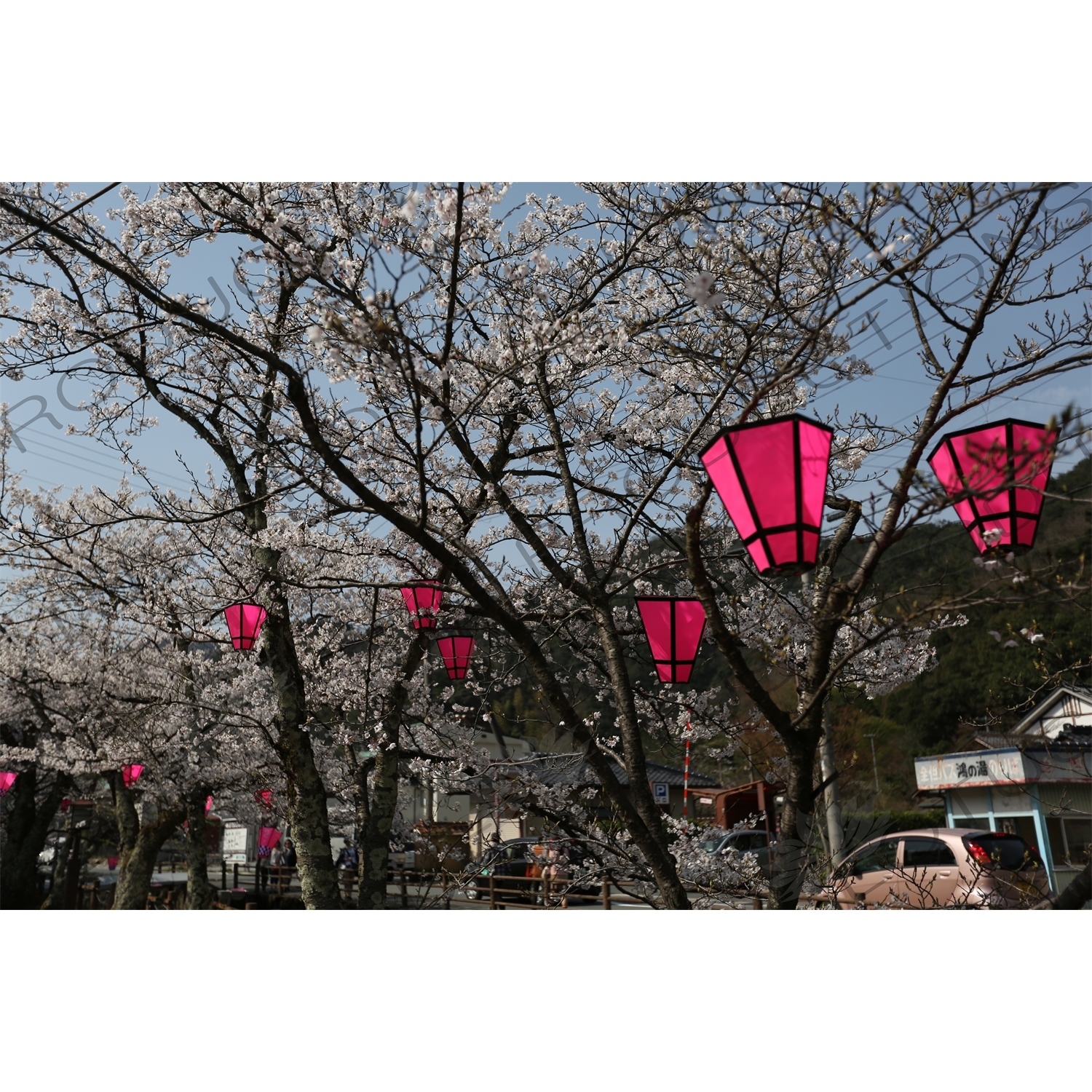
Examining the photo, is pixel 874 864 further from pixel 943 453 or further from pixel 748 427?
pixel 748 427

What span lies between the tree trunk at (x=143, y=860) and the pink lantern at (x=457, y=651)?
18.0ft

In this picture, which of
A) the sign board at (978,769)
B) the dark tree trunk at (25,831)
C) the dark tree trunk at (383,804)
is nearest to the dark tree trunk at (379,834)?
the dark tree trunk at (383,804)

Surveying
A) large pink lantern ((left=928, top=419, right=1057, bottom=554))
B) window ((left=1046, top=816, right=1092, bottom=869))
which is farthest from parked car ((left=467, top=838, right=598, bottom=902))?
window ((left=1046, top=816, right=1092, bottom=869))

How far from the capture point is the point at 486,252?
374 cm

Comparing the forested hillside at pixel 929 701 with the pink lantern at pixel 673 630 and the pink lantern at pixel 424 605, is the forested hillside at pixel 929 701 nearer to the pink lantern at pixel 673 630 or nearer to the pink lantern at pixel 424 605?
the pink lantern at pixel 424 605

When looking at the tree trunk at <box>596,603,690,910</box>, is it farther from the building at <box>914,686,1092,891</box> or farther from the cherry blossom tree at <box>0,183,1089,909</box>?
the building at <box>914,686,1092,891</box>

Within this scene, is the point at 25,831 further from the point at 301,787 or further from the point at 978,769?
the point at 978,769

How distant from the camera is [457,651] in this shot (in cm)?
473

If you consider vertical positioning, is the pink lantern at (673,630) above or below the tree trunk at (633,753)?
above

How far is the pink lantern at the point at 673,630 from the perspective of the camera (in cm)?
287

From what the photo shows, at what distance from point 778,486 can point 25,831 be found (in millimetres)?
13505

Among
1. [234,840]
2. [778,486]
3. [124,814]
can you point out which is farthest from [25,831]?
[778,486]

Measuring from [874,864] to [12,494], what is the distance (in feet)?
32.1

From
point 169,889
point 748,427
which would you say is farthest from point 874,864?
point 169,889
